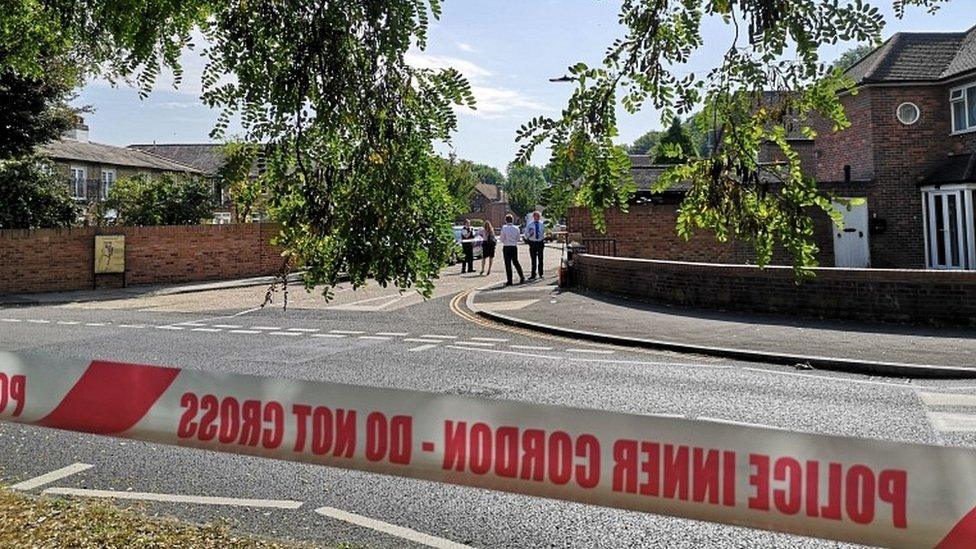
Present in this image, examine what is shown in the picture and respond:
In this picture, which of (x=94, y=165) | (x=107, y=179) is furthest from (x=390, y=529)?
(x=107, y=179)

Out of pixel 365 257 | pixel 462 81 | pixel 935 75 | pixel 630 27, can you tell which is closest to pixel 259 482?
pixel 365 257

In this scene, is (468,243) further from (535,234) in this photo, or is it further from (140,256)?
(140,256)

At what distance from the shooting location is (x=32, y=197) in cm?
2406

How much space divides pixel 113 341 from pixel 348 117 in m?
9.72

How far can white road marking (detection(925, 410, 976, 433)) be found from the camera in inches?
243

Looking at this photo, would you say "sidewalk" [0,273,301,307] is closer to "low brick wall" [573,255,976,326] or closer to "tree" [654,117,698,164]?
"low brick wall" [573,255,976,326]

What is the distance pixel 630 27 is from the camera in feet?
12.8

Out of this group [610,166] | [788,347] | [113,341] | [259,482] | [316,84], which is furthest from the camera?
[113,341]

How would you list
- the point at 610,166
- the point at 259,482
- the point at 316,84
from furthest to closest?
the point at 259,482, the point at 316,84, the point at 610,166

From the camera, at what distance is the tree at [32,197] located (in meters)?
23.5

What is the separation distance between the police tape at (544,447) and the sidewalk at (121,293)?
50.3 ft

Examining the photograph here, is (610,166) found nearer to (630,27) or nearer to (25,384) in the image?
(630,27)

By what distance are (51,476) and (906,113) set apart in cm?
2413

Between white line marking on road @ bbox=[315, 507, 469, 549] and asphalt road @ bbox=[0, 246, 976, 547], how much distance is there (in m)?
0.02
